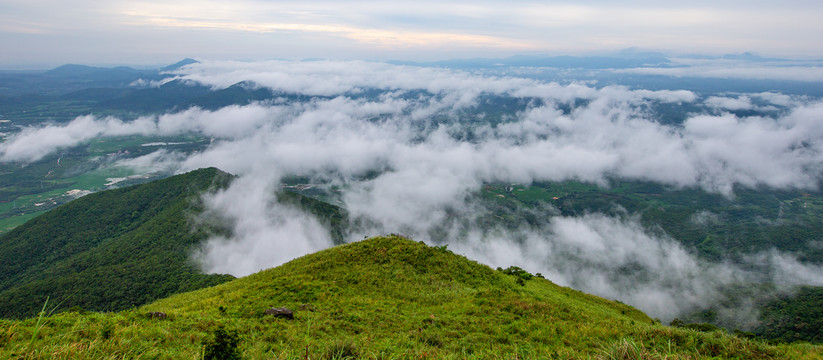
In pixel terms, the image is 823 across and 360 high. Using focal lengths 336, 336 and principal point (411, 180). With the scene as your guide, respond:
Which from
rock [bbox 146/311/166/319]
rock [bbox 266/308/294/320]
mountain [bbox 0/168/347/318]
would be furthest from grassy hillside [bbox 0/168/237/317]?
rock [bbox 266/308/294/320]

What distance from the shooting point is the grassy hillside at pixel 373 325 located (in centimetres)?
910

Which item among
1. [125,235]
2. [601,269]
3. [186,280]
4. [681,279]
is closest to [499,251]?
[601,269]

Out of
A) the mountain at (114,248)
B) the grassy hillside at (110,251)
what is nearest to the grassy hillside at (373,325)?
the mountain at (114,248)

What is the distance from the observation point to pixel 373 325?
18.0 metres

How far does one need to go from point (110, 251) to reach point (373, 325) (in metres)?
117

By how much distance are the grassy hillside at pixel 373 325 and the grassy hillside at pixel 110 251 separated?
55958 mm

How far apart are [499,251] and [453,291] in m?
170

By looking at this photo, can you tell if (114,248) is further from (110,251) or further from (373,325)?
(373,325)

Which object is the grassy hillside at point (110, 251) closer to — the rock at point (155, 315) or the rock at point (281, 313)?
the rock at point (155, 315)

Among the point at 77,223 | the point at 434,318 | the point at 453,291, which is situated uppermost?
the point at 434,318

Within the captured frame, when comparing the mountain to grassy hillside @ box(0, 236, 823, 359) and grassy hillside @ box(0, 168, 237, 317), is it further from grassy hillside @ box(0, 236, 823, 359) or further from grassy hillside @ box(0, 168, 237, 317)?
grassy hillside @ box(0, 236, 823, 359)

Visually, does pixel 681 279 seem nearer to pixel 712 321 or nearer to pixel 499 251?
pixel 712 321

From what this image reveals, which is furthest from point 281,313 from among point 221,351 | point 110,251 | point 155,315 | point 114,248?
point 114,248

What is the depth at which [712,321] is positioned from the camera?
101938 millimetres
